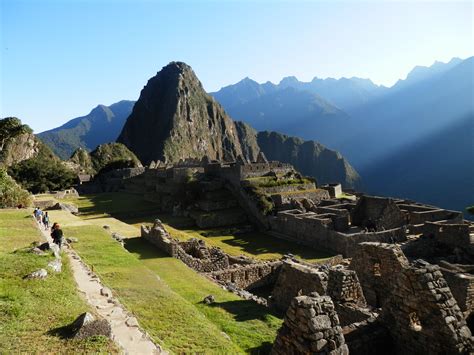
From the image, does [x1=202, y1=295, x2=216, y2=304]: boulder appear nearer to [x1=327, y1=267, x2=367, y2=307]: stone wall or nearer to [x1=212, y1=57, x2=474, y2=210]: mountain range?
[x1=327, y1=267, x2=367, y2=307]: stone wall

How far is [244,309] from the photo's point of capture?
1034 cm

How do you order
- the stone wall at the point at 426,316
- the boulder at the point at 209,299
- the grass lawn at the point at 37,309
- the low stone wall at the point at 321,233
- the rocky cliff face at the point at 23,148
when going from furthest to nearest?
the rocky cliff face at the point at 23,148 → the low stone wall at the point at 321,233 → the boulder at the point at 209,299 → the stone wall at the point at 426,316 → the grass lawn at the point at 37,309

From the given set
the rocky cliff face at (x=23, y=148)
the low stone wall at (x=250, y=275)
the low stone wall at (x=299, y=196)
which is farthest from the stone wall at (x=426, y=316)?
the rocky cliff face at (x=23, y=148)

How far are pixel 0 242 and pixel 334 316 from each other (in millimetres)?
12101

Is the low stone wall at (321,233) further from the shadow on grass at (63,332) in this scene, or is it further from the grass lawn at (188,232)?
the shadow on grass at (63,332)

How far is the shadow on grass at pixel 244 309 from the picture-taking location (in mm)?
9766

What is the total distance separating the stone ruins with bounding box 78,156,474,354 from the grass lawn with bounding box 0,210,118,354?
3.21 metres

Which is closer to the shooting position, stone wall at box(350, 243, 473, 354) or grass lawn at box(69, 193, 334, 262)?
stone wall at box(350, 243, 473, 354)

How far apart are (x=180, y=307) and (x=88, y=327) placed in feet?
10.8

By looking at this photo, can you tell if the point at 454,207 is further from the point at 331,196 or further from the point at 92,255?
the point at 92,255

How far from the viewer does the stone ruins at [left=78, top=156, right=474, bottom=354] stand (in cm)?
625

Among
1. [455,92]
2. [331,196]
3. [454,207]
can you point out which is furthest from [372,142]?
[331,196]

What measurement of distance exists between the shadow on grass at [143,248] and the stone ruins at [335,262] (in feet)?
0.90

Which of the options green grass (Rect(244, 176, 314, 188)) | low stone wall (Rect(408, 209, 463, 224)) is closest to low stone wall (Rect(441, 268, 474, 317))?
low stone wall (Rect(408, 209, 463, 224))
